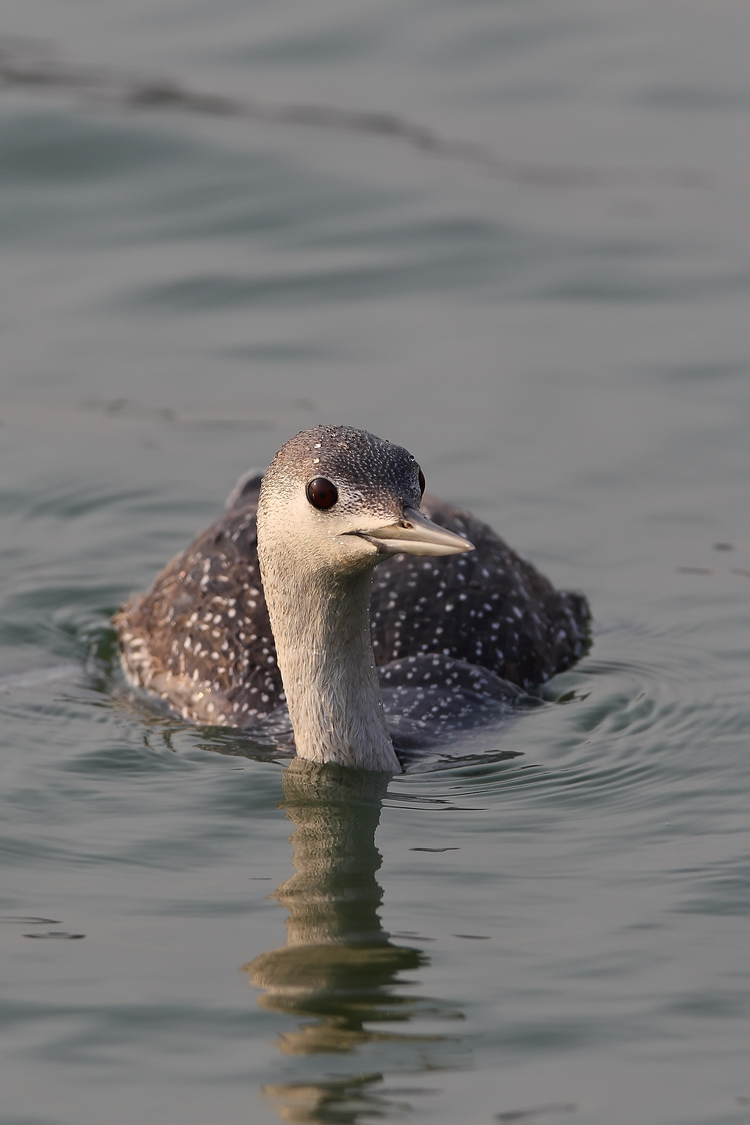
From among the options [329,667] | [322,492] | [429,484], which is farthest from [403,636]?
[429,484]

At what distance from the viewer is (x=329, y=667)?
22.4 ft

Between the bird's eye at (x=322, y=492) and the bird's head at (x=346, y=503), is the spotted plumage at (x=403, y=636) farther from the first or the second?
the bird's eye at (x=322, y=492)

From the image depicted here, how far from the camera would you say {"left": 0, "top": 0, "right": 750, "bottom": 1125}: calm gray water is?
17.1 ft

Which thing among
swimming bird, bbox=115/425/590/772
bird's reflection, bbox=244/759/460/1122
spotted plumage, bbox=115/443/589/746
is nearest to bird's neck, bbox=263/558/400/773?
swimming bird, bbox=115/425/590/772

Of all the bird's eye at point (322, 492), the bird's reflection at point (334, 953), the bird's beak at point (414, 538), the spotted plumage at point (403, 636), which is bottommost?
the bird's reflection at point (334, 953)

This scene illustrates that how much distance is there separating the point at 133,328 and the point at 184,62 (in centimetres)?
467

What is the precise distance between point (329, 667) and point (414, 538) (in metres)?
1.06

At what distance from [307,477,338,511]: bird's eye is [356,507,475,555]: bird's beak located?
152 mm

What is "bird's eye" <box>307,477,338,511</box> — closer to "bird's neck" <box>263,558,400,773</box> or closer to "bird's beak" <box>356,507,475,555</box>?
"bird's beak" <box>356,507,475,555</box>

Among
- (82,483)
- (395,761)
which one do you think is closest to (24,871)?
(395,761)

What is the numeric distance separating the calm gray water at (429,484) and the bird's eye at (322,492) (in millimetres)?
1268

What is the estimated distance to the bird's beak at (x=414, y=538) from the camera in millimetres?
5758

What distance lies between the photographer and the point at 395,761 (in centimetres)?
713

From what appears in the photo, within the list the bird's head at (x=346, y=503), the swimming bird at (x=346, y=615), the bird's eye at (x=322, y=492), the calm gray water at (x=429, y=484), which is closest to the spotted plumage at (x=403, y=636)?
the swimming bird at (x=346, y=615)
